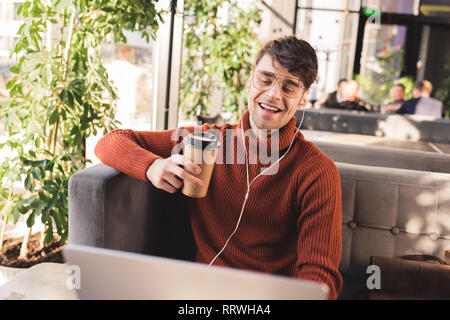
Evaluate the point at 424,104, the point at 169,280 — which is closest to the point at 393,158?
the point at 169,280

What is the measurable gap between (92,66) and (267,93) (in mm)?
1210

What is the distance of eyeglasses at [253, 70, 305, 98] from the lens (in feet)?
4.68

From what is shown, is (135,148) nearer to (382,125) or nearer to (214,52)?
(214,52)

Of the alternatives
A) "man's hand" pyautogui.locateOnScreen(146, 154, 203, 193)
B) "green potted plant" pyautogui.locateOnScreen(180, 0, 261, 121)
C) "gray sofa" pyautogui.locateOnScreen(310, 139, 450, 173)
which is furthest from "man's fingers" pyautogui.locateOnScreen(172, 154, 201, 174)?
"green potted plant" pyautogui.locateOnScreen(180, 0, 261, 121)

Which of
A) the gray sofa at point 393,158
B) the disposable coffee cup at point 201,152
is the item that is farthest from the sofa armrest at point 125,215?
the gray sofa at point 393,158

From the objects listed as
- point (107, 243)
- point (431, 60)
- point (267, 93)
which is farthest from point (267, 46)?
point (431, 60)

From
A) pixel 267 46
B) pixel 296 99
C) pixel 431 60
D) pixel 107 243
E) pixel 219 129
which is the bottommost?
pixel 107 243

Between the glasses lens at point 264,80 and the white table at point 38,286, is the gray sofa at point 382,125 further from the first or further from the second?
the white table at point 38,286

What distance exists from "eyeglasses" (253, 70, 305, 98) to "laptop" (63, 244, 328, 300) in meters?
0.86

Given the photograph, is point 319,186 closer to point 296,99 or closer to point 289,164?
point 289,164

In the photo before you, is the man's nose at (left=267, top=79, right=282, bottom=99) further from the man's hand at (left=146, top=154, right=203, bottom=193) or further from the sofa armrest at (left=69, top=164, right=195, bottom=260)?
the sofa armrest at (left=69, top=164, right=195, bottom=260)
